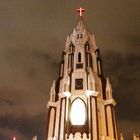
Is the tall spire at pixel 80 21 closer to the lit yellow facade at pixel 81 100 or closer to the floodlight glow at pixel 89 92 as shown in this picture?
the lit yellow facade at pixel 81 100

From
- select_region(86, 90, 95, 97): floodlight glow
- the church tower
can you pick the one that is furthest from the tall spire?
select_region(86, 90, 95, 97): floodlight glow

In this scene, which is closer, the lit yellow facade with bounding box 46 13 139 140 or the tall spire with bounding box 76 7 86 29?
the lit yellow facade with bounding box 46 13 139 140

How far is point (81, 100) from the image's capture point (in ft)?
157

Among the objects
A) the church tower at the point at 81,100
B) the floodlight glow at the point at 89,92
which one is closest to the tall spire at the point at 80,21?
the church tower at the point at 81,100

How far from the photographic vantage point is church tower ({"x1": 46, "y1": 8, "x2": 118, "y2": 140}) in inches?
1741

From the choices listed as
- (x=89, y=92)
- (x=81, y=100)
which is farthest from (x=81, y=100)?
(x=89, y=92)

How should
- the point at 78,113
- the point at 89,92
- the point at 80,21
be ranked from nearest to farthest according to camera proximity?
the point at 78,113
the point at 89,92
the point at 80,21

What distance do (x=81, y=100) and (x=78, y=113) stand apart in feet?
8.52

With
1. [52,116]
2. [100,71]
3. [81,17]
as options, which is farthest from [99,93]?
[81,17]

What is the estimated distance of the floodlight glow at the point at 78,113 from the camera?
4547cm

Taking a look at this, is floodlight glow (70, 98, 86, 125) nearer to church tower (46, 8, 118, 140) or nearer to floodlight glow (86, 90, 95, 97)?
church tower (46, 8, 118, 140)

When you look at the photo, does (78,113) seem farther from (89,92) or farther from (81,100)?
(89,92)

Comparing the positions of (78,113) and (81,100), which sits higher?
(81,100)

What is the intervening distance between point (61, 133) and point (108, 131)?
8.32m
